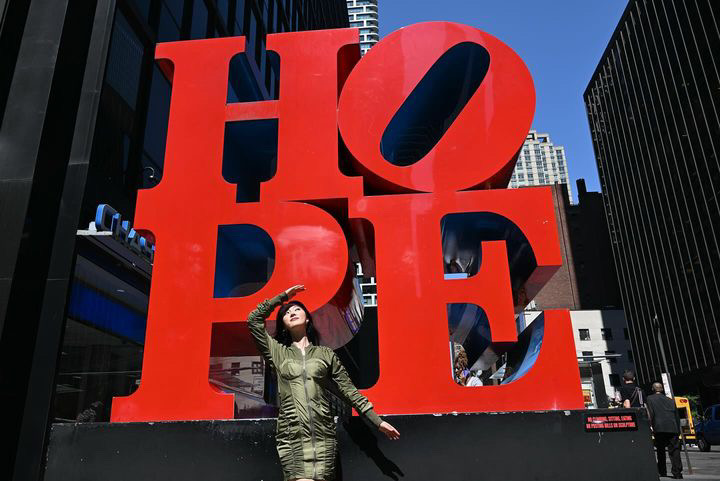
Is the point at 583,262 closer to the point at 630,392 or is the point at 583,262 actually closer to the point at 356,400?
the point at 630,392

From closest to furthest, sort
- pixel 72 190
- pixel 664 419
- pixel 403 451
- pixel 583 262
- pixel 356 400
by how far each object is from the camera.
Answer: pixel 356 400
pixel 403 451
pixel 72 190
pixel 664 419
pixel 583 262

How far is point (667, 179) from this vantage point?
162 ft

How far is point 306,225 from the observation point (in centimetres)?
528

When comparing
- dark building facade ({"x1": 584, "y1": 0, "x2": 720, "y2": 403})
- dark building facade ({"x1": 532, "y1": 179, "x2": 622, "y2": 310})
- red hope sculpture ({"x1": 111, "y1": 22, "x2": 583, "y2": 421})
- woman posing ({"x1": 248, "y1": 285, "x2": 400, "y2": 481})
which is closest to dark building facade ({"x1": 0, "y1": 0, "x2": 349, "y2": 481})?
red hope sculpture ({"x1": 111, "y1": 22, "x2": 583, "y2": 421})

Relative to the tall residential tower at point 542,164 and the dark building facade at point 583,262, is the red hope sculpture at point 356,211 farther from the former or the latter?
the tall residential tower at point 542,164

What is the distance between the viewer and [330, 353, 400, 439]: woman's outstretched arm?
382 centimetres

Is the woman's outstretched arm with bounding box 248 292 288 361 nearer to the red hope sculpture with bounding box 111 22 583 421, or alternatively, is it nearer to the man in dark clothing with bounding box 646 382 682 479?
the red hope sculpture with bounding box 111 22 583 421

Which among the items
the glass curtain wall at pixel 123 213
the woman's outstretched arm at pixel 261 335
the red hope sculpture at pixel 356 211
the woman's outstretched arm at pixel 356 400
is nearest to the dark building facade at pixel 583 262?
the glass curtain wall at pixel 123 213

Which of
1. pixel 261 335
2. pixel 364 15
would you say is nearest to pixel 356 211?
pixel 261 335

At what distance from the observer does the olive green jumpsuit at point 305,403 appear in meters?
3.46

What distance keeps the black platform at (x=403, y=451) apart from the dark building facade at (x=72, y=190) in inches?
76.9

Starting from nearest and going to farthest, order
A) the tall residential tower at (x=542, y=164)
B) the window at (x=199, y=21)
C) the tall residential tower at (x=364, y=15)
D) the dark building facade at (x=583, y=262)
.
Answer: the window at (x=199, y=21)
the dark building facade at (x=583, y=262)
the tall residential tower at (x=364, y=15)
the tall residential tower at (x=542, y=164)

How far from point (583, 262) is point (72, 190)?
7866 cm

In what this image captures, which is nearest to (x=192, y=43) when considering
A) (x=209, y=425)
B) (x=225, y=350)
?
(x=225, y=350)
